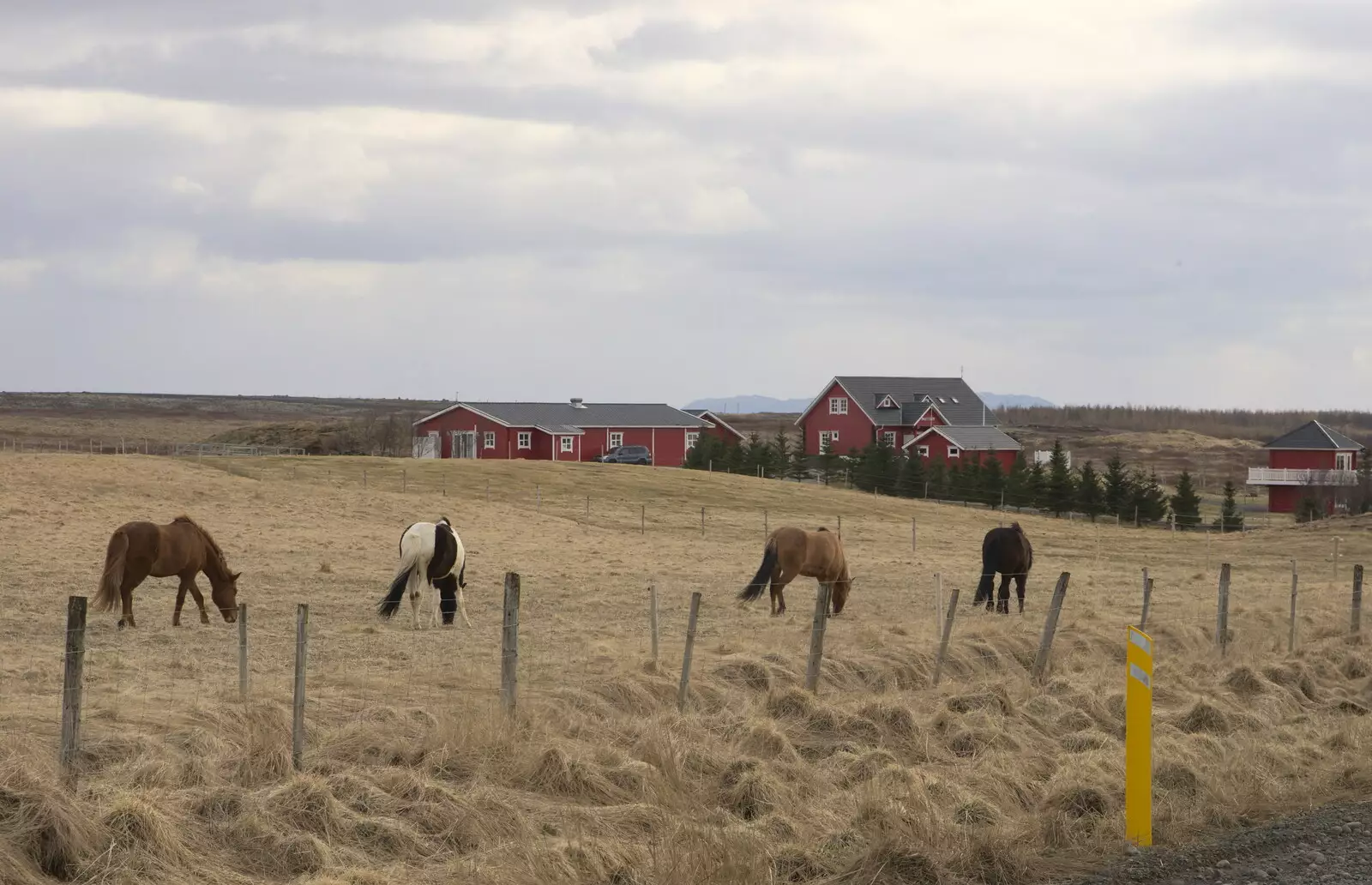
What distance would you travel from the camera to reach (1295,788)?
10.3m

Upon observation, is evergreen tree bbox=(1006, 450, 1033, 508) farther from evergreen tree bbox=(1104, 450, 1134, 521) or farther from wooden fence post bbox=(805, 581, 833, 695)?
wooden fence post bbox=(805, 581, 833, 695)

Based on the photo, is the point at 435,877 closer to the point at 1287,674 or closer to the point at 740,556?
the point at 1287,674

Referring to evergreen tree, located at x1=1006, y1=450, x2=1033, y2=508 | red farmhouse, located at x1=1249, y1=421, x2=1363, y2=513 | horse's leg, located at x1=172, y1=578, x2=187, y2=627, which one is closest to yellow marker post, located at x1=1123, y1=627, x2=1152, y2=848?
horse's leg, located at x1=172, y1=578, x2=187, y2=627

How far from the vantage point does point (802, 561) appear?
23797 millimetres

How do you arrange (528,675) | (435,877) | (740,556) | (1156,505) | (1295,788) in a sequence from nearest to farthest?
(435,877), (1295,788), (528,675), (740,556), (1156,505)

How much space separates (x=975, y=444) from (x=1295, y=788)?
66661 mm

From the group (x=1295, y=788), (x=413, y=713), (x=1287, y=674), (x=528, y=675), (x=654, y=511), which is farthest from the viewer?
(x=654, y=511)

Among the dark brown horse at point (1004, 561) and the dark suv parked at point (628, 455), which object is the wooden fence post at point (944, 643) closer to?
the dark brown horse at point (1004, 561)

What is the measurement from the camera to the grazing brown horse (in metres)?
23.0

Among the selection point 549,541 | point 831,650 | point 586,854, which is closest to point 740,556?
point 549,541

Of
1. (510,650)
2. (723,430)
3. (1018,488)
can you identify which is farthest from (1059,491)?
(510,650)

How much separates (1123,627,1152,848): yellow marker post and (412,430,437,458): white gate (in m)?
67.7

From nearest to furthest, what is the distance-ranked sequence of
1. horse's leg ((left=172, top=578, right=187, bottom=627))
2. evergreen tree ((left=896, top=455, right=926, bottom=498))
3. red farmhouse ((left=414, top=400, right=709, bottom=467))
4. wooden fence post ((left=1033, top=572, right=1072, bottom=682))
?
1. wooden fence post ((left=1033, top=572, right=1072, bottom=682))
2. horse's leg ((left=172, top=578, right=187, bottom=627))
3. evergreen tree ((left=896, top=455, right=926, bottom=498))
4. red farmhouse ((left=414, top=400, right=709, bottom=467))

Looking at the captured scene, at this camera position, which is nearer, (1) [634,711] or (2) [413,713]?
(2) [413,713]
